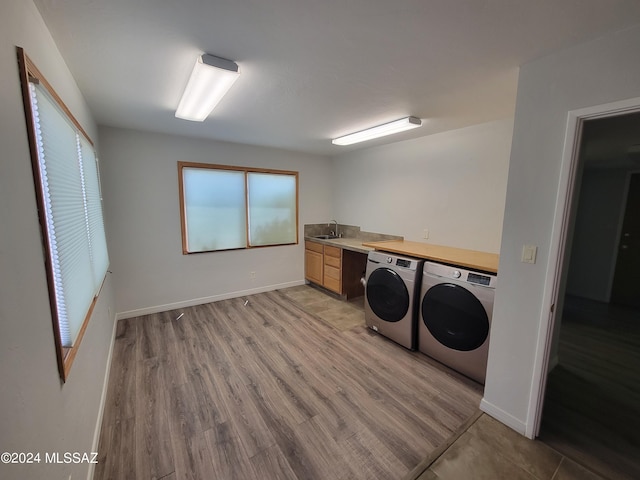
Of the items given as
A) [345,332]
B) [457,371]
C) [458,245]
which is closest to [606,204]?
[458,245]

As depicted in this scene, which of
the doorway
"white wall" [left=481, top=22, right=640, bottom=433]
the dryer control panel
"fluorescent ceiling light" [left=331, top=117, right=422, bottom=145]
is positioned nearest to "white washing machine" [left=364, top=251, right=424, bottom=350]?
the dryer control panel

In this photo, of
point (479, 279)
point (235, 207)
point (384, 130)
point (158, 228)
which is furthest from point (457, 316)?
point (158, 228)

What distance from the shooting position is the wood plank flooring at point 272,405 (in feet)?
5.08

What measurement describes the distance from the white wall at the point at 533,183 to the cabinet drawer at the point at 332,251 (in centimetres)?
236

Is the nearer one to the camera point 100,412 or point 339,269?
point 100,412

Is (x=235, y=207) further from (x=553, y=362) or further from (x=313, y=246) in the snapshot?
(x=553, y=362)

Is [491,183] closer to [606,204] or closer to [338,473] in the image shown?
[338,473]

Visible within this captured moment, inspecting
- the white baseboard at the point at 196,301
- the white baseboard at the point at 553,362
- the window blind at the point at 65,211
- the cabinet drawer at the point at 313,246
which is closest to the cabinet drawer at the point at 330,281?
the cabinet drawer at the point at 313,246

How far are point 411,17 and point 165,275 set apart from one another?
3792mm

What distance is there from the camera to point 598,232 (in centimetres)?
432

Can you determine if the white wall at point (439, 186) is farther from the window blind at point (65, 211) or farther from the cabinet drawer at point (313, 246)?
the window blind at point (65, 211)

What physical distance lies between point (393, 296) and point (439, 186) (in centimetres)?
151

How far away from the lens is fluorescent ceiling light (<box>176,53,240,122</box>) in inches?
62.3

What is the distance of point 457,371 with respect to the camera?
2.38m
